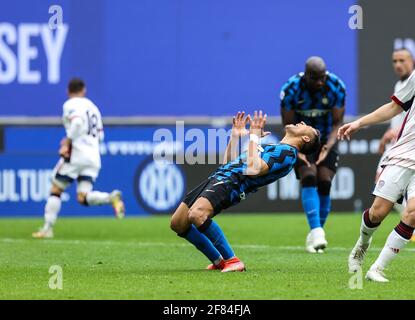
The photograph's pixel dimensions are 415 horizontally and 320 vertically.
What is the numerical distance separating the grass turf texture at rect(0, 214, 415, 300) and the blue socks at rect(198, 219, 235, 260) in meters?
0.22

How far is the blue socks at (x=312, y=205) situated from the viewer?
12891 mm

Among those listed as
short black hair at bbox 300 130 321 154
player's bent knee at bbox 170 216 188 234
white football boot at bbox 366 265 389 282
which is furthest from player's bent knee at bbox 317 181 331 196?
white football boot at bbox 366 265 389 282

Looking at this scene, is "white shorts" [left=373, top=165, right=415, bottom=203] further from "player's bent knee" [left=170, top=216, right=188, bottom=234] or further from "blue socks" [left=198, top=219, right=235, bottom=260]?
"player's bent knee" [left=170, top=216, right=188, bottom=234]

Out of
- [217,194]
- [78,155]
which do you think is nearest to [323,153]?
[217,194]

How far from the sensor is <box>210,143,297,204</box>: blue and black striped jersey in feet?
Result: 33.8

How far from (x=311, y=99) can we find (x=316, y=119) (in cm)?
27

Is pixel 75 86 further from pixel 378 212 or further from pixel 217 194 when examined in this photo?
pixel 378 212

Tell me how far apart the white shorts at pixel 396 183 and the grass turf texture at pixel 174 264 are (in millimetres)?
696

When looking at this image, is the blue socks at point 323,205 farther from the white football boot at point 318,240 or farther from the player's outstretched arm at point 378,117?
the player's outstretched arm at point 378,117

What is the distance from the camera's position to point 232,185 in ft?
33.8
